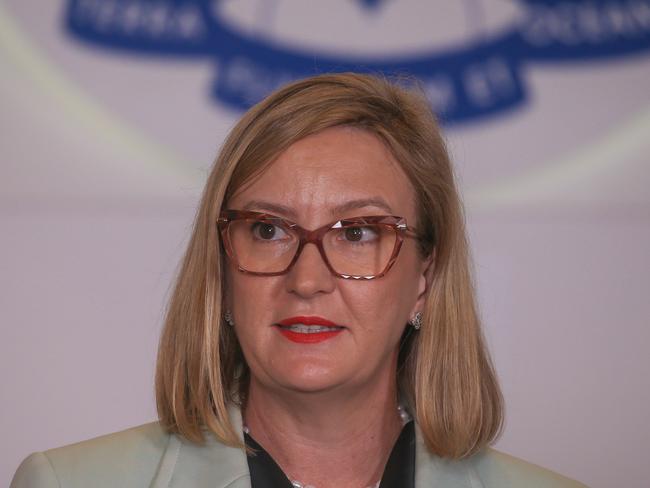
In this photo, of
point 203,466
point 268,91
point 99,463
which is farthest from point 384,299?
point 268,91

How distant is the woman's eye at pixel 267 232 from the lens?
6.90ft

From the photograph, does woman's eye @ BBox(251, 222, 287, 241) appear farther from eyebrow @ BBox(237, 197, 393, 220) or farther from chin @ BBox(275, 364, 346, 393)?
chin @ BBox(275, 364, 346, 393)

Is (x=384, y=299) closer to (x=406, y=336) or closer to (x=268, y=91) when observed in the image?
(x=406, y=336)

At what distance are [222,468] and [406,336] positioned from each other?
0.52m

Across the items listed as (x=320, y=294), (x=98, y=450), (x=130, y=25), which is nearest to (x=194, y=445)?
(x=98, y=450)

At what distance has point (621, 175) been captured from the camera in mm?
3322

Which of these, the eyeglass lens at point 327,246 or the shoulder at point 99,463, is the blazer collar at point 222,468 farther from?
the eyeglass lens at point 327,246

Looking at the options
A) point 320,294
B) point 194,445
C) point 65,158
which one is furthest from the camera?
point 65,158

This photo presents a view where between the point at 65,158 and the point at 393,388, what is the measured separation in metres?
1.40

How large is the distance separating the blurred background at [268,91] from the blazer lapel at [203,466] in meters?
1.07

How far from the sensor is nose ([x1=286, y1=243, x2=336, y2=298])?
2.02m

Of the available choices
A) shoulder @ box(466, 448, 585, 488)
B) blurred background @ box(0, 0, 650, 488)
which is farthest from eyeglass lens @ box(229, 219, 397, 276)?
blurred background @ box(0, 0, 650, 488)

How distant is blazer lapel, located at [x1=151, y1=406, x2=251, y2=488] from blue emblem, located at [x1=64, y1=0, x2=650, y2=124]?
4.45ft

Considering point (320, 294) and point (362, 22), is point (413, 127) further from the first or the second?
point (362, 22)
